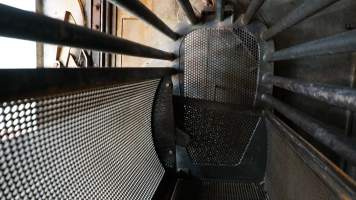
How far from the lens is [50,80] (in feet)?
1.56

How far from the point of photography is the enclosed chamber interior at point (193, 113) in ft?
1.71

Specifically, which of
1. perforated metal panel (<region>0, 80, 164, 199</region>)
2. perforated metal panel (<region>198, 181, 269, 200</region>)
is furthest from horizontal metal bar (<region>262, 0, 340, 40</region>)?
perforated metal panel (<region>198, 181, 269, 200</region>)

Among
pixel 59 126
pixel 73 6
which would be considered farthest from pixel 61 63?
pixel 59 126

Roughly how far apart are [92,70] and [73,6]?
1.61m

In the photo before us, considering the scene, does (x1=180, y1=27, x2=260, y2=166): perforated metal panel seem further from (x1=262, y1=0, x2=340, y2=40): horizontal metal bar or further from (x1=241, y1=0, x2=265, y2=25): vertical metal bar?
(x1=262, y1=0, x2=340, y2=40): horizontal metal bar

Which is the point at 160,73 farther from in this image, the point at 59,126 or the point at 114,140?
the point at 59,126

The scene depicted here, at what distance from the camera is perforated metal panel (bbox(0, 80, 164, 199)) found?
1.66 ft

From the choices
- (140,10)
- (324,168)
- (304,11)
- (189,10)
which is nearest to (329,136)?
(324,168)

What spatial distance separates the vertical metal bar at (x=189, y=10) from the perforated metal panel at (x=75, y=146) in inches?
13.3

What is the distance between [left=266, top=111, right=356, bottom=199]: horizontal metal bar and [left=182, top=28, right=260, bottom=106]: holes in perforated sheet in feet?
1.96

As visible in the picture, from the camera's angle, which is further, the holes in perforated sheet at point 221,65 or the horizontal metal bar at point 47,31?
the holes in perforated sheet at point 221,65

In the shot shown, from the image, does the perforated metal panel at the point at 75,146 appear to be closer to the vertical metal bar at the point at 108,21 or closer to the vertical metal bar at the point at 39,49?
the vertical metal bar at the point at 108,21

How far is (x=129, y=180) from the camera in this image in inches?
40.6

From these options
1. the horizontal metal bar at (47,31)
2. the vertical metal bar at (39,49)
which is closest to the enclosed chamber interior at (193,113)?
the horizontal metal bar at (47,31)
